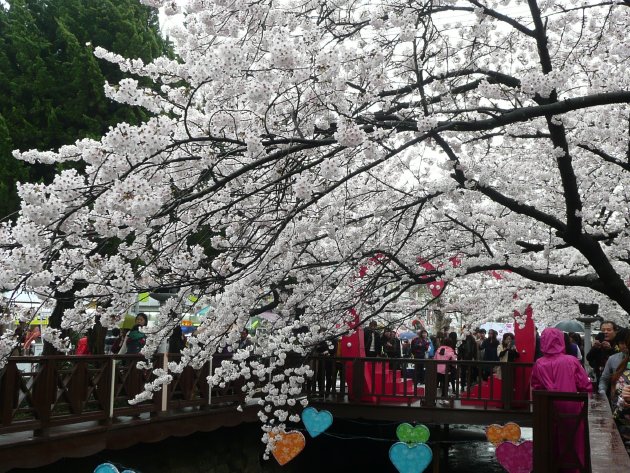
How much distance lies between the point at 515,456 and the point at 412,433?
2.63m

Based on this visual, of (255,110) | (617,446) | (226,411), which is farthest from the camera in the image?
(226,411)

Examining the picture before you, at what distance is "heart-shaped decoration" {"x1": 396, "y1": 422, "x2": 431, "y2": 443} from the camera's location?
45.8 feet

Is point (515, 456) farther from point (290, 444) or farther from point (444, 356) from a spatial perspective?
point (444, 356)

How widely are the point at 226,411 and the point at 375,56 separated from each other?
28.0 ft

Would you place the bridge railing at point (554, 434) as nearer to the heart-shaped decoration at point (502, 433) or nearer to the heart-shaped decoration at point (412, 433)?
the heart-shaped decoration at point (502, 433)

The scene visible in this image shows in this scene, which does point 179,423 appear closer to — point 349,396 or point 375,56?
point 349,396

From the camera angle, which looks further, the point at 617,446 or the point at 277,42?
the point at 617,446

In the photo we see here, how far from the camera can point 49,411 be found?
9.34 metres

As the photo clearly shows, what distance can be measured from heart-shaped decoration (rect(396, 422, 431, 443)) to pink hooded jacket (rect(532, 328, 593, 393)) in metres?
6.94

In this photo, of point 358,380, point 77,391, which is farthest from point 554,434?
point 358,380

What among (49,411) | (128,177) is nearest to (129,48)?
(49,411)

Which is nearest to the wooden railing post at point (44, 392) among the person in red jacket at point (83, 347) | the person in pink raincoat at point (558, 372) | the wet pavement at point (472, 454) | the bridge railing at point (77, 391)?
the bridge railing at point (77, 391)

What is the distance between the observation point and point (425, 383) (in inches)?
588

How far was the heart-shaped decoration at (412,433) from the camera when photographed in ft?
45.8
